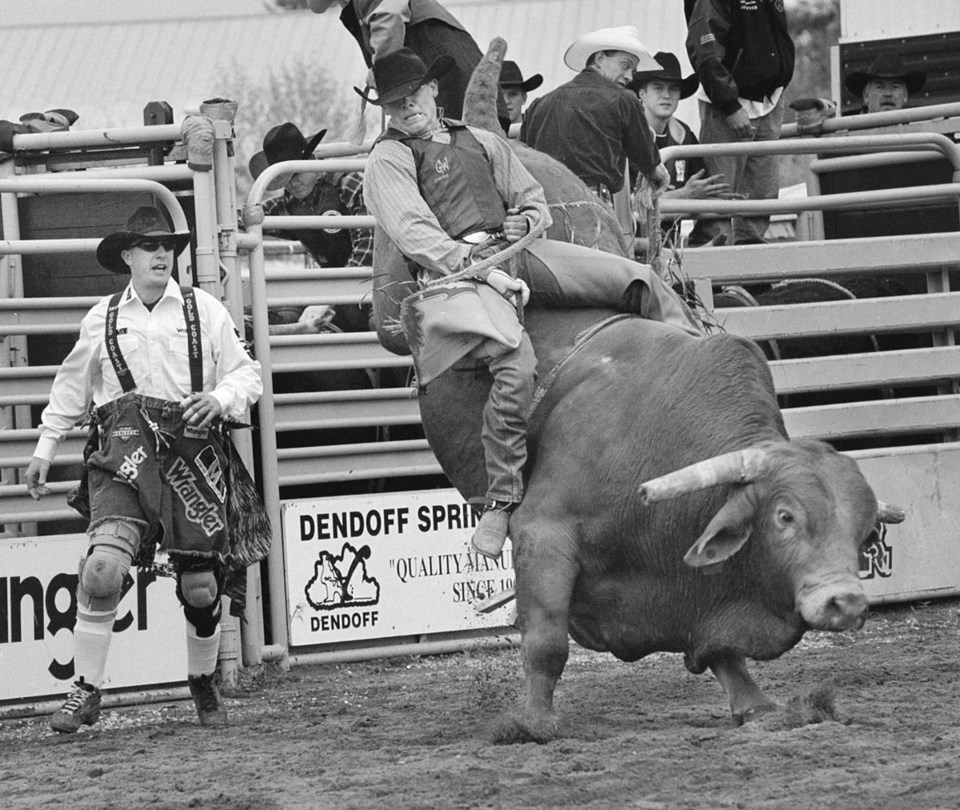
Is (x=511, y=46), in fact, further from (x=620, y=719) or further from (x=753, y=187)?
(x=620, y=719)

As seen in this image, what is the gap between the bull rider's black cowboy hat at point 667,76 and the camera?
9.44 meters

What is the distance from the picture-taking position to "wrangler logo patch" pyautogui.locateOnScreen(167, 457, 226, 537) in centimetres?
674

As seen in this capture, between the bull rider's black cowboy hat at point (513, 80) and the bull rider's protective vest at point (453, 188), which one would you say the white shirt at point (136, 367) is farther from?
the bull rider's black cowboy hat at point (513, 80)

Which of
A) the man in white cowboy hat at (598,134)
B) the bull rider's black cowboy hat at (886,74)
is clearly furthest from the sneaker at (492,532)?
the bull rider's black cowboy hat at (886,74)

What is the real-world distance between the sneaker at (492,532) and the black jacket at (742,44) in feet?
14.5

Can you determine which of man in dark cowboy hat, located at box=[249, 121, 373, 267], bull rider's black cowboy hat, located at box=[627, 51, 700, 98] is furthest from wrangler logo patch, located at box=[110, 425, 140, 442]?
bull rider's black cowboy hat, located at box=[627, 51, 700, 98]

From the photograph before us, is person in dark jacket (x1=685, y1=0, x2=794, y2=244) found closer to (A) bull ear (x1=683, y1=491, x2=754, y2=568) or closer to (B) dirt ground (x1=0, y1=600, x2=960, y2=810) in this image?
(B) dirt ground (x1=0, y1=600, x2=960, y2=810)

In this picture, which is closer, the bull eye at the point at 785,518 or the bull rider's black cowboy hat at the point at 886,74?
the bull eye at the point at 785,518

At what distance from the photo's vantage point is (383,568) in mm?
8297

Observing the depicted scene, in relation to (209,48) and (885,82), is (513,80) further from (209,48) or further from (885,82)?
(209,48)

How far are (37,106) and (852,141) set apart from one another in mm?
11564

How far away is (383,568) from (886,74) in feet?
16.5

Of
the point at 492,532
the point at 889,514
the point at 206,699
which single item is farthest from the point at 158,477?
the point at 889,514

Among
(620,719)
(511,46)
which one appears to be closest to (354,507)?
(620,719)
